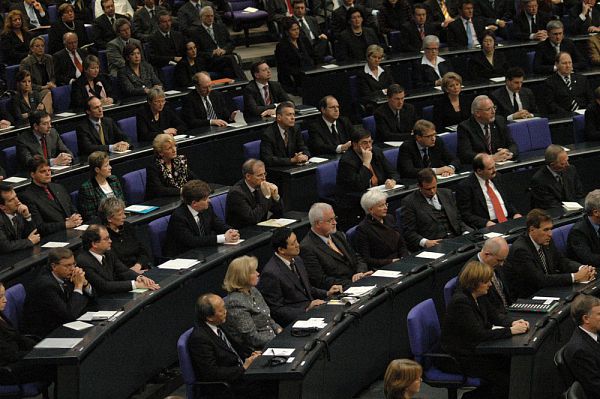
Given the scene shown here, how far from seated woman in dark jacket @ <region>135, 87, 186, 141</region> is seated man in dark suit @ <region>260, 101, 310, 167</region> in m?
1.06

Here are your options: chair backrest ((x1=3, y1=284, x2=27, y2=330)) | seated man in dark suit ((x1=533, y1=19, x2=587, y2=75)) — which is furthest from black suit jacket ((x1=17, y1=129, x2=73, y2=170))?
seated man in dark suit ((x1=533, y1=19, x2=587, y2=75))

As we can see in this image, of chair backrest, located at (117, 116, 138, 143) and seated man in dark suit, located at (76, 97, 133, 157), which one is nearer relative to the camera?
seated man in dark suit, located at (76, 97, 133, 157)

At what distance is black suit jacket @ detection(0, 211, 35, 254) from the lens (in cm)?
902

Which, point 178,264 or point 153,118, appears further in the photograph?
point 153,118

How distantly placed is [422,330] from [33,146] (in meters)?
4.89

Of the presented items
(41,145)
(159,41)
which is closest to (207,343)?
(41,145)

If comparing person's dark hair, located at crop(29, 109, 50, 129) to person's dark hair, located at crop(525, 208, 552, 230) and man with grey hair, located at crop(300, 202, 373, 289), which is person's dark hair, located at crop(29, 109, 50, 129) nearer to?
man with grey hair, located at crop(300, 202, 373, 289)

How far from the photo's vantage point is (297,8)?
583 inches

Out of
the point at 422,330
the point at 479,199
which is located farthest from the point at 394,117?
the point at 422,330

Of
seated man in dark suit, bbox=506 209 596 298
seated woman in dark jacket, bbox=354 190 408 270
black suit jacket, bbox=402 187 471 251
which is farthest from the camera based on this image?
black suit jacket, bbox=402 187 471 251

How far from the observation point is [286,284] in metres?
8.50

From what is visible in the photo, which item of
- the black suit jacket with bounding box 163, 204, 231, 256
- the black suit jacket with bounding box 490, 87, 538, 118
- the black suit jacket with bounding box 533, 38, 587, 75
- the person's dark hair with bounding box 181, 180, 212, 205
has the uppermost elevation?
the black suit jacket with bounding box 533, 38, 587, 75

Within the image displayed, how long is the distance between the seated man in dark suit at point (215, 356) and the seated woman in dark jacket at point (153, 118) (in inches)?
184

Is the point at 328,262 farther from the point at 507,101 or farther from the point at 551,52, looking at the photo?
the point at 551,52
